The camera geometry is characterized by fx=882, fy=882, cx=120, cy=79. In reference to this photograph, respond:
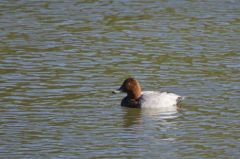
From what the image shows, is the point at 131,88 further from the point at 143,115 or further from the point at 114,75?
the point at 114,75

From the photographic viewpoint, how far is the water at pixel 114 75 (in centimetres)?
1309

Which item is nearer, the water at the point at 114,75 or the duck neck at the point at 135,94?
the water at the point at 114,75

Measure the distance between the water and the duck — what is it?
188 millimetres

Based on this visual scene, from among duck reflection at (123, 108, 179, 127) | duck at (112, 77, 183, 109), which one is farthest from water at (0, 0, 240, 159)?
duck at (112, 77, 183, 109)

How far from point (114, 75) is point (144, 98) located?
1974 mm

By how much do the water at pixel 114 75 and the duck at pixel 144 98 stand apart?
19 centimetres

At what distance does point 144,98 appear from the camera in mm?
16141

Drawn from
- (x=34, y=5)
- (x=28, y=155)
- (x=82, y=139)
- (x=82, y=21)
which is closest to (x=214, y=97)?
(x=82, y=139)

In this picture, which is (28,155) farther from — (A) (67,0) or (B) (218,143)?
(A) (67,0)

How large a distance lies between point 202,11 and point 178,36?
2988 millimetres

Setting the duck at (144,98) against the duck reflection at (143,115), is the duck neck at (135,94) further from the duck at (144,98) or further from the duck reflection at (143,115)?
the duck reflection at (143,115)

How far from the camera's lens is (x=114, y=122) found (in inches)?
577

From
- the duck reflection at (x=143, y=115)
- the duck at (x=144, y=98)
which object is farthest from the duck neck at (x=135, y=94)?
the duck reflection at (x=143, y=115)

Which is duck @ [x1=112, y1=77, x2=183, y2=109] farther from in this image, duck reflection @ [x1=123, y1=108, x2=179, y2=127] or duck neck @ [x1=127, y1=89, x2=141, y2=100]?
duck reflection @ [x1=123, y1=108, x2=179, y2=127]
